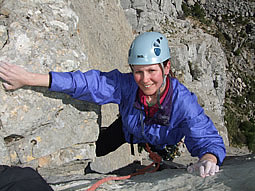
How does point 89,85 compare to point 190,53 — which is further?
point 190,53

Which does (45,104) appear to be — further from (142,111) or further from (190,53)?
(190,53)

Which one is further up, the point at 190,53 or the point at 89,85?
the point at 190,53

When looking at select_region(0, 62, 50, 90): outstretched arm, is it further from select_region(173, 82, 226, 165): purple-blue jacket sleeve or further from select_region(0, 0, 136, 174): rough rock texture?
select_region(173, 82, 226, 165): purple-blue jacket sleeve

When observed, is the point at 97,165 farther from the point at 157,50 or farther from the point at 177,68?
the point at 177,68

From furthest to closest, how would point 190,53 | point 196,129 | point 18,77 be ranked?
point 190,53 < point 196,129 < point 18,77

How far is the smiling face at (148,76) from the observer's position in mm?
3133

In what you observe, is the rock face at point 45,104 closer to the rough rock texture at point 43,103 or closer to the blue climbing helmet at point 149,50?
the rough rock texture at point 43,103

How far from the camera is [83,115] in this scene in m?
3.53

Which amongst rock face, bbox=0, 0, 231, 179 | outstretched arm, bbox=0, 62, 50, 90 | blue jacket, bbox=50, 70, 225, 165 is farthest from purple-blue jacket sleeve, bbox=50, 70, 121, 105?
rock face, bbox=0, 0, 231, 179

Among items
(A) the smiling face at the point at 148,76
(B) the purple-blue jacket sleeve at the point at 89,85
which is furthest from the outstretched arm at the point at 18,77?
(A) the smiling face at the point at 148,76

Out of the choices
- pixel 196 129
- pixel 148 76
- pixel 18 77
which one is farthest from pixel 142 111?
pixel 18 77

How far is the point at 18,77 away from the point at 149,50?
1521 mm

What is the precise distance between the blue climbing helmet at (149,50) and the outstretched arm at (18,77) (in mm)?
1079

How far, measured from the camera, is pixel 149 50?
314 cm
